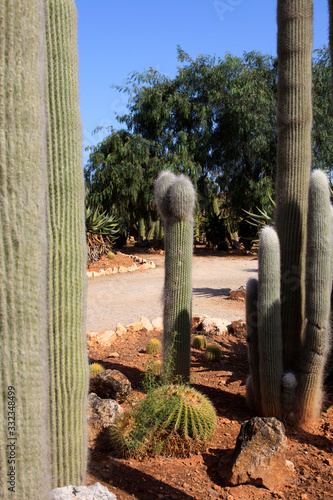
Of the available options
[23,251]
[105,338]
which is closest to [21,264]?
[23,251]

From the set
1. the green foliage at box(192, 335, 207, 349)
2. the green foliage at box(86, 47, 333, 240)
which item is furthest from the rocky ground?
the green foliage at box(86, 47, 333, 240)

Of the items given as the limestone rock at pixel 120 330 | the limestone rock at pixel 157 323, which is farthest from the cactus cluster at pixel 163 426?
the limestone rock at pixel 157 323

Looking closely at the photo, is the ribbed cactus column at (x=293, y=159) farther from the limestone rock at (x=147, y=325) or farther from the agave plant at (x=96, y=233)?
the agave plant at (x=96, y=233)

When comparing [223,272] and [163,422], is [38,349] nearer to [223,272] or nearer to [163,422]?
[163,422]

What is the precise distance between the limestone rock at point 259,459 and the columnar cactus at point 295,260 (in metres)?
0.65

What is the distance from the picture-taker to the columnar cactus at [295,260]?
3604 millimetres

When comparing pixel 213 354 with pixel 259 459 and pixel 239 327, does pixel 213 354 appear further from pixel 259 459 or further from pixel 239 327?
pixel 259 459

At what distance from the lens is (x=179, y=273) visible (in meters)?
3.96

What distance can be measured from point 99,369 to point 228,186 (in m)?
15.6

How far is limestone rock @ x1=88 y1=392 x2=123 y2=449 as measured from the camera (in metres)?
3.46

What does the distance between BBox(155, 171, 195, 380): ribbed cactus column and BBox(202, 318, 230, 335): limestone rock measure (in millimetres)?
2536

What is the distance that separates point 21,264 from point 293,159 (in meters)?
3.22

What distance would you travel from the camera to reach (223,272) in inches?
518

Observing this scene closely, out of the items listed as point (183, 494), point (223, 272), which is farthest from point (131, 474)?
point (223, 272)
